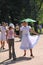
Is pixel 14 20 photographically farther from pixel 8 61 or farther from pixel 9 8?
pixel 8 61

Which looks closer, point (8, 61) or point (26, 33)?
point (8, 61)

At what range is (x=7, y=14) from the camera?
43.7 meters

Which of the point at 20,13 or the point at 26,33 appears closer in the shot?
the point at 26,33

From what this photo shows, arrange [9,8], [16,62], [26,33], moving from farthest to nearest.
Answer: [9,8]
[26,33]
[16,62]

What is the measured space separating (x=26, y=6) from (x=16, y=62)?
33.6 meters

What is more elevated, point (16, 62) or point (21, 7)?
point (21, 7)

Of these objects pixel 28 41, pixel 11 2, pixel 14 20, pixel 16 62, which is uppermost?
pixel 11 2

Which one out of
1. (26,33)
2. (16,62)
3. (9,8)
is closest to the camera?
(16,62)

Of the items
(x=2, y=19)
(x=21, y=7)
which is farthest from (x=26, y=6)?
(x=2, y=19)

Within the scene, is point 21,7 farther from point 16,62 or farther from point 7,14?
point 16,62

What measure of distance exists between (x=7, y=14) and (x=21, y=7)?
2559mm

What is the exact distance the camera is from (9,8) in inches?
1709

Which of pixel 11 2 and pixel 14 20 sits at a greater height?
pixel 11 2

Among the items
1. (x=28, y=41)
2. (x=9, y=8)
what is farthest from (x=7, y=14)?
(x=28, y=41)
